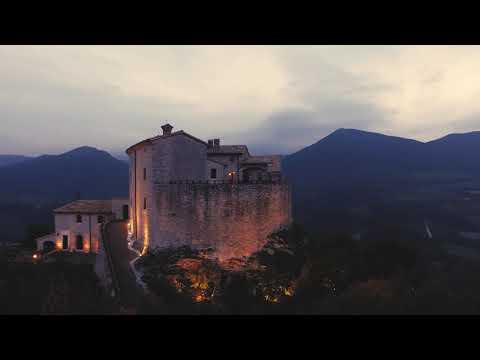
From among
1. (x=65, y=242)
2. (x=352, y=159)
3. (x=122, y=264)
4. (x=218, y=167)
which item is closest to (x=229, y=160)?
(x=218, y=167)

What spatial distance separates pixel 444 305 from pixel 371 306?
13.2 ft

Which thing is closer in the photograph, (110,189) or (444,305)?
(444,305)

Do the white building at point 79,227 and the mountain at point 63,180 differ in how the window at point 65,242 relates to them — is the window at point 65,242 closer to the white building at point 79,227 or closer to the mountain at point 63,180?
the white building at point 79,227

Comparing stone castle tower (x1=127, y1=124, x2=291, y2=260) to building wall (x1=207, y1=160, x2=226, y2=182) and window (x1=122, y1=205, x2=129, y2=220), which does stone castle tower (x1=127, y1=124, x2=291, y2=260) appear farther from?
window (x1=122, y1=205, x2=129, y2=220)

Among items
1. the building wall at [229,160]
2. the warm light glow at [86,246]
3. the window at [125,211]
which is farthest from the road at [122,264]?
the building wall at [229,160]

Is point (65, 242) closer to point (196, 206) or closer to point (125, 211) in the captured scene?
point (125, 211)

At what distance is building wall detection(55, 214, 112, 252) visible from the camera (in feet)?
109

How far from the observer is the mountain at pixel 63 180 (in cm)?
13550

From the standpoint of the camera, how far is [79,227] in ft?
111

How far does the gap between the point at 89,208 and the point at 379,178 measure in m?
126

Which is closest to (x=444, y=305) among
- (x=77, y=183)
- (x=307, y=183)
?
(x=307, y=183)
